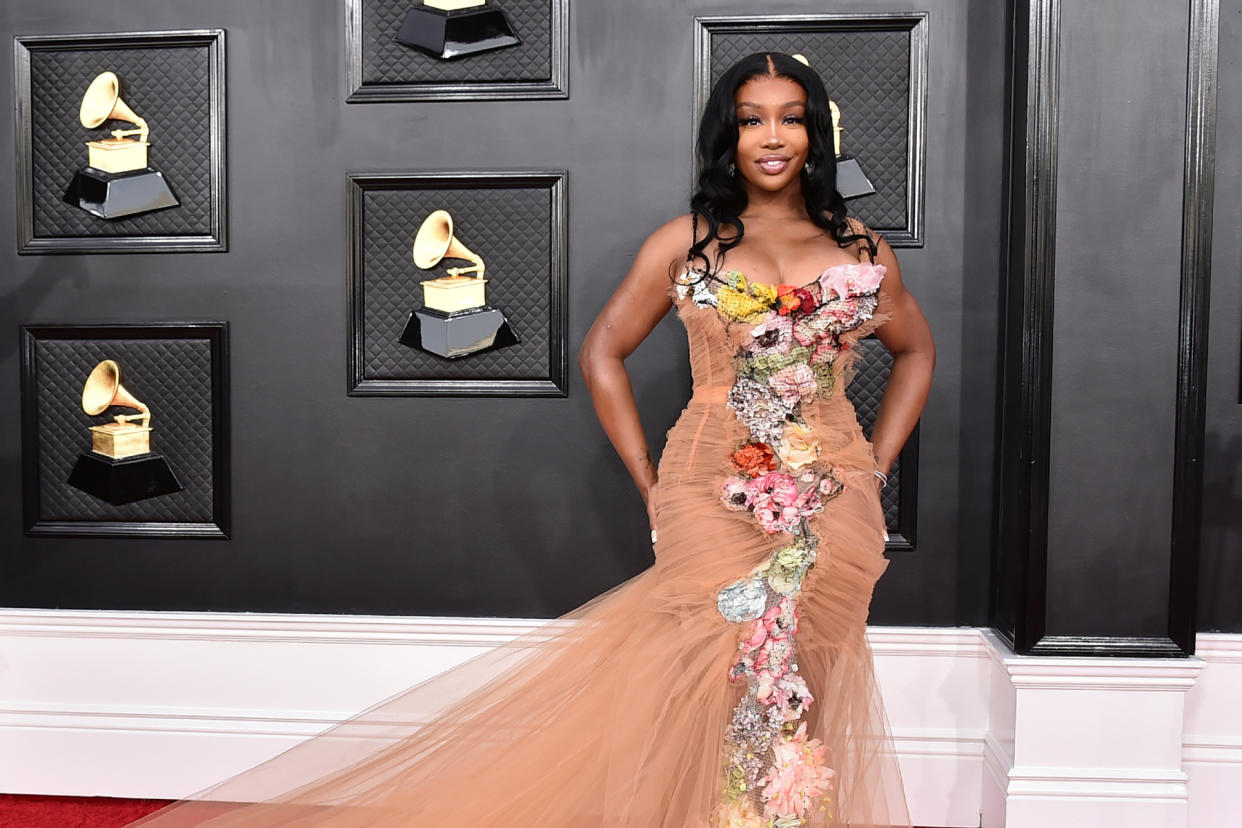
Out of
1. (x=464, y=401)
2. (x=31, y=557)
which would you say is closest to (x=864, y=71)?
(x=464, y=401)

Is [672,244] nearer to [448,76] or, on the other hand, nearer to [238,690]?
[448,76]

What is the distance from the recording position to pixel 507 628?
313 cm

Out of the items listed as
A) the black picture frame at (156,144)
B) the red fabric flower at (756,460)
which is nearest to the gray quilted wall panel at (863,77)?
the red fabric flower at (756,460)

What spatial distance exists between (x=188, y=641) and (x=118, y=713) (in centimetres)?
32

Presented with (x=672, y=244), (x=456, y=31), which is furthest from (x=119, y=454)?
(x=672, y=244)

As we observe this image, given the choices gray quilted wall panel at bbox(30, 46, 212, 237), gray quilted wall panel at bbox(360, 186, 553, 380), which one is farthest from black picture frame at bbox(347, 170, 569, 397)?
gray quilted wall panel at bbox(30, 46, 212, 237)

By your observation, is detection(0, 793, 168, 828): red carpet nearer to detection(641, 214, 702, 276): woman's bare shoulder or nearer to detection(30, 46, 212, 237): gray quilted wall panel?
detection(30, 46, 212, 237): gray quilted wall panel

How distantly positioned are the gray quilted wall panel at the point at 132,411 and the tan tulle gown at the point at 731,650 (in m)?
1.20

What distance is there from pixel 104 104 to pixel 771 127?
2165mm

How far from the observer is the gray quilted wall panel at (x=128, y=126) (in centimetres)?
313

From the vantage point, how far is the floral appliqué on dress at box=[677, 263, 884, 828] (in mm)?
2133

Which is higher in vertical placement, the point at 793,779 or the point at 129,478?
the point at 129,478

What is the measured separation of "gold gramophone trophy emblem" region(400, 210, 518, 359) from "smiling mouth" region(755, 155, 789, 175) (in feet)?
3.61

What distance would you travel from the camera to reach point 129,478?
10.5 ft
